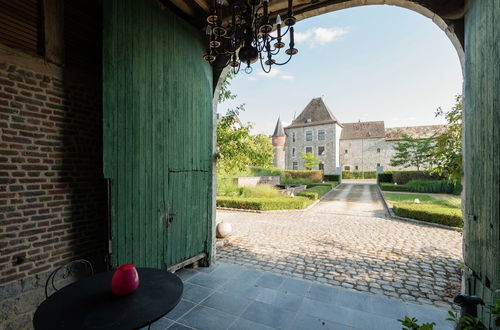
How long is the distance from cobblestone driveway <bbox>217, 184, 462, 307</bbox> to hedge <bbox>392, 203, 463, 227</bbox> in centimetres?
52

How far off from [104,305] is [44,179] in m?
1.84

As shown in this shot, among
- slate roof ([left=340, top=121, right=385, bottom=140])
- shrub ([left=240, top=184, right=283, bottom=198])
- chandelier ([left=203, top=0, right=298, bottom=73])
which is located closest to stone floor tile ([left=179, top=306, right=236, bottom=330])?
chandelier ([left=203, top=0, right=298, bottom=73])

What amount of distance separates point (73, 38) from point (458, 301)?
4959 mm

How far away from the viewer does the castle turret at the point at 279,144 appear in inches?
1508

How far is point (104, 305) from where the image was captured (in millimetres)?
1752

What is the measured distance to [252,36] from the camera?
2.81 meters

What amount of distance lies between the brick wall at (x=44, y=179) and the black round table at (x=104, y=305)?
1051 millimetres

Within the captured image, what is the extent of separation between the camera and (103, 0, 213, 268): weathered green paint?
2979 millimetres

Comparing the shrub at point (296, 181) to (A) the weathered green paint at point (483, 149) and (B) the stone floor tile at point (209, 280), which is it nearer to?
(B) the stone floor tile at point (209, 280)

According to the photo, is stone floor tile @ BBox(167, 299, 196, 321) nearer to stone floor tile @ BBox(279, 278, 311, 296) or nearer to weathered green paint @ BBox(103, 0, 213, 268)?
weathered green paint @ BBox(103, 0, 213, 268)

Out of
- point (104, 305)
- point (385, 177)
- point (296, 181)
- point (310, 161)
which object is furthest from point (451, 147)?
point (310, 161)

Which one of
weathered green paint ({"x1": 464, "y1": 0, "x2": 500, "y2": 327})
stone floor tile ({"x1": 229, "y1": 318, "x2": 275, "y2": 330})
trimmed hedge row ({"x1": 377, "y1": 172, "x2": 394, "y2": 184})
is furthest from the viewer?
trimmed hedge row ({"x1": 377, "y1": 172, "x2": 394, "y2": 184})

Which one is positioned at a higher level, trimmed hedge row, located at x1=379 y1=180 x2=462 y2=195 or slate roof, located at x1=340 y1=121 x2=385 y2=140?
slate roof, located at x1=340 y1=121 x2=385 y2=140

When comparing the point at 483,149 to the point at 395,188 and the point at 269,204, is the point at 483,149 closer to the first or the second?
the point at 269,204
